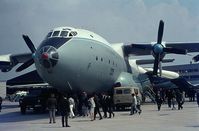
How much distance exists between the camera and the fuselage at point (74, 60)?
849 inches

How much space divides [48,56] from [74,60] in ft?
6.76

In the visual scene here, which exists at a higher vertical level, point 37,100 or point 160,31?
point 160,31

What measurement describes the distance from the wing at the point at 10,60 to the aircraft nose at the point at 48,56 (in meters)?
16.4

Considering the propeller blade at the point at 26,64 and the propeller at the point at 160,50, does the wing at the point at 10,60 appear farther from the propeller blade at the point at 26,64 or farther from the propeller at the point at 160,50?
the propeller at the point at 160,50

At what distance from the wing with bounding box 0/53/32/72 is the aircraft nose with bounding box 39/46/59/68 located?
1645 centimetres

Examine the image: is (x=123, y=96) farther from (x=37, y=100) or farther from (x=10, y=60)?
(x=10, y=60)

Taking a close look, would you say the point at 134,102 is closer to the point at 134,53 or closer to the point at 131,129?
the point at 131,129

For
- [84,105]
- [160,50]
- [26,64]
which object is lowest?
[84,105]

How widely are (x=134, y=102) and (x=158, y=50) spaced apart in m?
8.53

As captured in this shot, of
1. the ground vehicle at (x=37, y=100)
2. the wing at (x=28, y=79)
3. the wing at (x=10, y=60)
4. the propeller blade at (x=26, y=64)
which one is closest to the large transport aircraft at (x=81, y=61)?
the propeller blade at (x=26, y=64)

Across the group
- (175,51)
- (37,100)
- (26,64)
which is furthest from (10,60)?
(175,51)

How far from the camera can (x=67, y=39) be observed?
2319cm

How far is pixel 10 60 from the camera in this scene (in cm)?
3756

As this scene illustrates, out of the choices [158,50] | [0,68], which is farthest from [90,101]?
[0,68]
